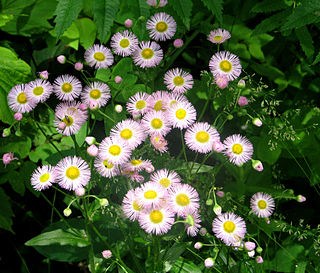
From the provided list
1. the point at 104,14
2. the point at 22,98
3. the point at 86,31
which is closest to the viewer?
the point at 104,14

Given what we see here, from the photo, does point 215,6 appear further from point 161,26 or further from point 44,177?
point 44,177

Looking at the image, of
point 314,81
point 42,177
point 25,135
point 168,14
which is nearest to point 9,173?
point 25,135

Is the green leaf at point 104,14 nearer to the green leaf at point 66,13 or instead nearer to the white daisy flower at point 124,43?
the green leaf at point 66,13

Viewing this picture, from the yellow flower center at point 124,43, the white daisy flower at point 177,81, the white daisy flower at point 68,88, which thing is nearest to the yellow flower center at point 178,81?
the white daisy flower at point 177,81

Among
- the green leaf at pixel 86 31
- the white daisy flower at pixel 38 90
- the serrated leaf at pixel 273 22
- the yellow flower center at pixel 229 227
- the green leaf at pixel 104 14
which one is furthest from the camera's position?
the green leaf at pixel 86 31

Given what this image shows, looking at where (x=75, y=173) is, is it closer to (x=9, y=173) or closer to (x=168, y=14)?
(x=9, y=173)

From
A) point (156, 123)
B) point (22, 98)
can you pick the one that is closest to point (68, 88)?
point (22, 98)
